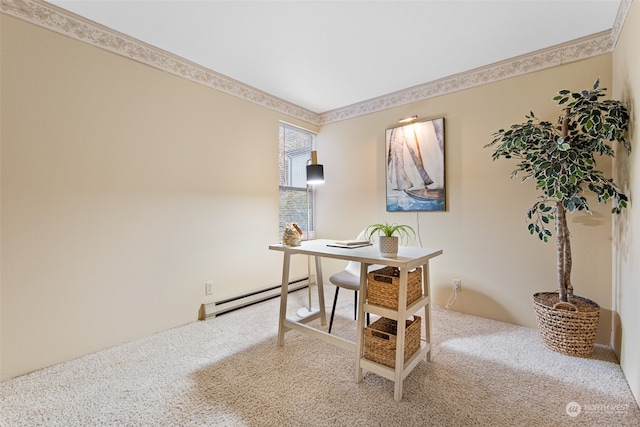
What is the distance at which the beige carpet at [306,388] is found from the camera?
1.47 metres

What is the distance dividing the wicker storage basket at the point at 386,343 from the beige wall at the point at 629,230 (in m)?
1.16

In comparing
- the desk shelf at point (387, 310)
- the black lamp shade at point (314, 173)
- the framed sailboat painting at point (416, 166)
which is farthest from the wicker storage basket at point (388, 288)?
the framed sailboat painting at point (416, 166)

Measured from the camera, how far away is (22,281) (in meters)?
1.85

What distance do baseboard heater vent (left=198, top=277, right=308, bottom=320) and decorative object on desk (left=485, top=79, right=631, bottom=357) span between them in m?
2.57

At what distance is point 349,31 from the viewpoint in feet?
7.18

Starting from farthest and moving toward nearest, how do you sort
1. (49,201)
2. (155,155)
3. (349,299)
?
(349,299)
(155,155)
(49,201)

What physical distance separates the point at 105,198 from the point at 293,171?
2171 mm

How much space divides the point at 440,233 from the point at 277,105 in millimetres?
2450

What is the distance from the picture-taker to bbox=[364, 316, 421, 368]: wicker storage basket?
1.67 meters

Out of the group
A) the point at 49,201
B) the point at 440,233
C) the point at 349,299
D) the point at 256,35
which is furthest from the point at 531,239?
the point at 49,201

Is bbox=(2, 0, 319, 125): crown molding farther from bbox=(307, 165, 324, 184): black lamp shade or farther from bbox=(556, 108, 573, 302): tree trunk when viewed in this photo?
bbox=(556, 108, 573, 302): tree trunk

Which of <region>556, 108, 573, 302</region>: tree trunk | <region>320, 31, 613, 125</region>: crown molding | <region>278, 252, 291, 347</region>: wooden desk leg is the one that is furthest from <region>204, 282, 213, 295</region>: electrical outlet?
<region>556, 108, 573, 302</region>: tree trunk

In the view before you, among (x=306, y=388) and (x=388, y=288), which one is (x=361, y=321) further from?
(x=306, y=388)

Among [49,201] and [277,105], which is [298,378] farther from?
[277,105]
